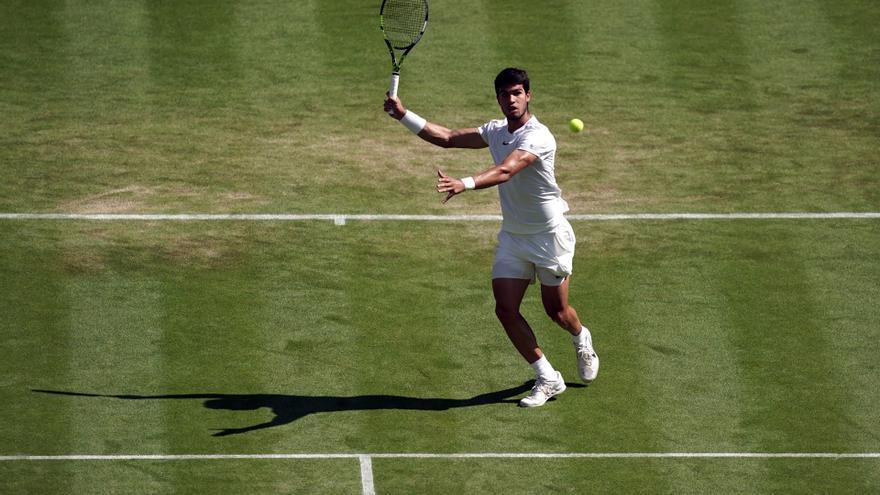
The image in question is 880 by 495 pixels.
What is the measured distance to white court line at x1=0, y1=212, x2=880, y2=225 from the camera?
15969 millimetres

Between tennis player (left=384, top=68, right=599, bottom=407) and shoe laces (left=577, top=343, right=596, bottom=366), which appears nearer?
tennis player (left=384, top=68, right=599, bottom=407)

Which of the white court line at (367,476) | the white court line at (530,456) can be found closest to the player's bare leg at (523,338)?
the white court line at (530,456)

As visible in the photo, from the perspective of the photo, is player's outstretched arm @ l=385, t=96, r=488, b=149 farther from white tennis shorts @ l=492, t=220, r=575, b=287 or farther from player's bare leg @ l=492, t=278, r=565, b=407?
player's bare leg @ l=492, t=278, r=565, b=407

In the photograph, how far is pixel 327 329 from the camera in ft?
44.9

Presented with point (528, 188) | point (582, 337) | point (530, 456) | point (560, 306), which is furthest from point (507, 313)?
point (530, 456)

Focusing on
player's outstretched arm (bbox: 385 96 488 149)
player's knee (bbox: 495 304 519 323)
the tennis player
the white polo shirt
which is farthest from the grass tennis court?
player's outstretched arm (bbox: 385 96 488 149)

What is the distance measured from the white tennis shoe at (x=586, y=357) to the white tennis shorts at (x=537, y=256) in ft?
1.79

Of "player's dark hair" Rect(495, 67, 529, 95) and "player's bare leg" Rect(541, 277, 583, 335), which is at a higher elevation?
"player's dark hair" Rect(495, 67, 529, 95)

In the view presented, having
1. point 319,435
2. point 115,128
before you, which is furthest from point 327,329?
point 115,128

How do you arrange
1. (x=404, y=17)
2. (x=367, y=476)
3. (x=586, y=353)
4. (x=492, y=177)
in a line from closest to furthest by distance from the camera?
(x=367, y=476), (x=492, y=177), (x=586, y=353), (x=404, y=17)

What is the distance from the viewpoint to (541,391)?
1239cm

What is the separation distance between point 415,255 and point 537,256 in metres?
3.24

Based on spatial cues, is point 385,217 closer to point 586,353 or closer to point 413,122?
point 413,122

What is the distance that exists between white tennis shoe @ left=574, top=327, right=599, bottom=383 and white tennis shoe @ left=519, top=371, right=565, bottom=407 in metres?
0.27
